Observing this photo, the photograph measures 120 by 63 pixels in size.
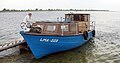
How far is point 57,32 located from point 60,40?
1005 mm

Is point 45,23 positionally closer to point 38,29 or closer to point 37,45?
point 38,29

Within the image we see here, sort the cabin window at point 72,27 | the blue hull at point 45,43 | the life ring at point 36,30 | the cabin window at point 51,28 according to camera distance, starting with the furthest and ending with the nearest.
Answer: the cabin window at point 72,27, the cabin window at point 51,28, the life ring at point 36,30, the blue hull at point 45,43

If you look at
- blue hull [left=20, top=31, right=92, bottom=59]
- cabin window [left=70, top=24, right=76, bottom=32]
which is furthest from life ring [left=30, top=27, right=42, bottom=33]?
cabin window [left=70, top=24, right=76, bottom=32]

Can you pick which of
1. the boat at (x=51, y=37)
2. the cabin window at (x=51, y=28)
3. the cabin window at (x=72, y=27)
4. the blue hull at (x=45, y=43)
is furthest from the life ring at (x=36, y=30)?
the cabin window at (x=72, y=27)

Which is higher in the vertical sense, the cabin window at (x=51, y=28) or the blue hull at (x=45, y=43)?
the cabin window at (x=51, y=28)

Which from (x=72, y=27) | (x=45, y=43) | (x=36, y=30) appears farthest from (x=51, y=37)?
(x=72, y=27)

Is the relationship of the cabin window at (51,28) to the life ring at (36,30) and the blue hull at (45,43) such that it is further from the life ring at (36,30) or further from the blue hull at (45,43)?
the blue hull at (45,43)

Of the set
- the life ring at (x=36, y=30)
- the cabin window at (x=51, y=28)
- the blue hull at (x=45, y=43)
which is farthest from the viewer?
the cabin window at (x=51, y=28)

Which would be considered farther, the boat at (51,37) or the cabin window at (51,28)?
the cabin window at (51,28)

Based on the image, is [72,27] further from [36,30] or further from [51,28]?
[36,30]

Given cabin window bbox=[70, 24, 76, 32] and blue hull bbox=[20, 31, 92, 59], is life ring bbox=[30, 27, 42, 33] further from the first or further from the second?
cabin window bbox=[70, 24, 76, 32]

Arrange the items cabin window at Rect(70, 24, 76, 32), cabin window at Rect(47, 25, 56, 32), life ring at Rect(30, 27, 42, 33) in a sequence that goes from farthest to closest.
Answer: cabin window at Rect(70, 24, 76, 32) < cabin window at Rect(47, 25, 56, 32) < life ring at Rect(30, 27, 42, 33)

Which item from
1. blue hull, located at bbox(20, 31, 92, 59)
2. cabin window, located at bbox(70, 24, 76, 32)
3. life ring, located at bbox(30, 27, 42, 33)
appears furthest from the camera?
cabin window, located at bbox(70, 24, 76, 32)

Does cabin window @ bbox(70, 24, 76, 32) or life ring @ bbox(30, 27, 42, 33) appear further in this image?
cabin window @ bbox(70, 24, 76, 32)
